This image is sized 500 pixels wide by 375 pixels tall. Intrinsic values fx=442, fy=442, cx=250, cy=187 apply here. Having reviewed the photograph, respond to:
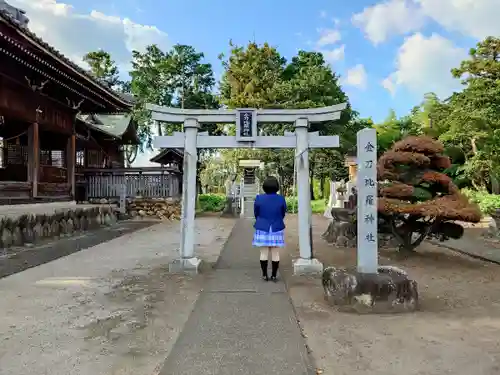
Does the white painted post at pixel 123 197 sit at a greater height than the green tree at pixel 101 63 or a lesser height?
lesser

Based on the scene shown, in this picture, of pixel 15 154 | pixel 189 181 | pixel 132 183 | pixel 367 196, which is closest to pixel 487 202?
pixel 367 196

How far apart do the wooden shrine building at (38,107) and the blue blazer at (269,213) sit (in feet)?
19.5

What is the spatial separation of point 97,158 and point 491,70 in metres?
19.0

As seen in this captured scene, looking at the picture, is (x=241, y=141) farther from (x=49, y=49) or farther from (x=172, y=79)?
(x=172, y=79)

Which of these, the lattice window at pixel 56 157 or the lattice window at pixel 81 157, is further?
the lattice window at pixel 81 157

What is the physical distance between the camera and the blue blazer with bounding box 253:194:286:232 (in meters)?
6.34

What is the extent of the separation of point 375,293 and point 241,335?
1648 mm

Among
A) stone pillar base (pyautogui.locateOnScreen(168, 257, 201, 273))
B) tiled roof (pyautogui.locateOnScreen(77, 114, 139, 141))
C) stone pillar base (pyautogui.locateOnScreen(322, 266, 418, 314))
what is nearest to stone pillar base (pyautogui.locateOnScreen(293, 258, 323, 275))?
stone pillar base (pyautogui.locateOnScreen(168, 257, 201, 273))

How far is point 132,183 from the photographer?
62.1ft

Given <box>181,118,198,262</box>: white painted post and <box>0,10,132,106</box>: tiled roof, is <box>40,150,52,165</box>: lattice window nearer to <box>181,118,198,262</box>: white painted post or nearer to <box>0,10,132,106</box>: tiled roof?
<box>0,10,132,106</box>: tiled roof

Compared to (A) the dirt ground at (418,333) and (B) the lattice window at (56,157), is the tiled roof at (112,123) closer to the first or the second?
(B) the lattice window at (56,157)

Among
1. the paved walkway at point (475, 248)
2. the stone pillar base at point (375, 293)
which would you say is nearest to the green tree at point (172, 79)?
the paved walkway at point (475, 248)

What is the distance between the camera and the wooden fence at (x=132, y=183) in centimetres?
1873

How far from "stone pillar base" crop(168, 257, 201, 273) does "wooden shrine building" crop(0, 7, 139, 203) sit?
5492 mm
